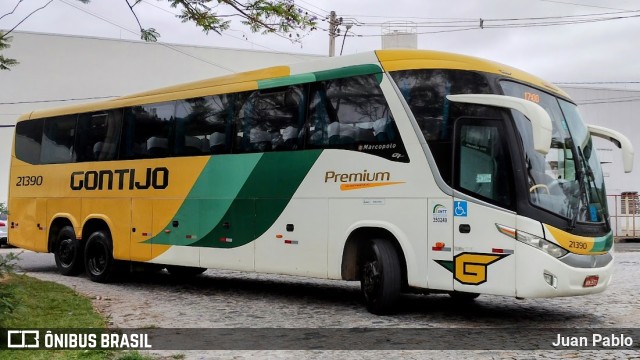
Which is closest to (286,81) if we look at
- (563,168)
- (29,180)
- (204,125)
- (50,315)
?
(204,125)

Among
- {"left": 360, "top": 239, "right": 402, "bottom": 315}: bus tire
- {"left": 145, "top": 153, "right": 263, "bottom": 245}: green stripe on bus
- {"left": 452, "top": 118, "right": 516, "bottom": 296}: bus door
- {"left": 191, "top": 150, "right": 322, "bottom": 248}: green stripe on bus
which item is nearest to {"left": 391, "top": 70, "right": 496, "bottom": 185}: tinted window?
{"left": 452, "top": 118, "right": 516, "bottom": 296}: bus door

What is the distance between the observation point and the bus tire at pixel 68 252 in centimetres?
1375

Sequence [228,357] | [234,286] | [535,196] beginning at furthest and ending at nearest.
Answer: [234,286], [535,196], [228,357]

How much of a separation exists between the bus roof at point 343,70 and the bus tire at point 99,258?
2.89 m

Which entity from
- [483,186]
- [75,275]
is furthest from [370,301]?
[75,275]

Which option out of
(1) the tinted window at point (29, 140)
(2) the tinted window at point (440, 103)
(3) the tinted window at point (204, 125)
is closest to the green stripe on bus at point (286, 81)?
(3) the tinted window at point (204, 125)

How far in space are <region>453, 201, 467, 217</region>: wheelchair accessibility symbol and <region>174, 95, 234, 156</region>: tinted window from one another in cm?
422

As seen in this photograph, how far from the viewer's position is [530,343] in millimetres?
7145

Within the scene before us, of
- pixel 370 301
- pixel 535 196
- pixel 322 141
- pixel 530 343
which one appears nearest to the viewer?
pixel 530 343

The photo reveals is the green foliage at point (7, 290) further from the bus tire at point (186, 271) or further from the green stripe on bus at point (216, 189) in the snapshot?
the bus tire at point (186, 271)

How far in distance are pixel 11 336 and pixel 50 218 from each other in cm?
803

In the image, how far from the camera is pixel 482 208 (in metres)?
8.08

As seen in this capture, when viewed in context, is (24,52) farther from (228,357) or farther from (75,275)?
(228,357)

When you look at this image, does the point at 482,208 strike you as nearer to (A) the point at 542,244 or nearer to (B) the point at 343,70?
(A) the point at 542,244
